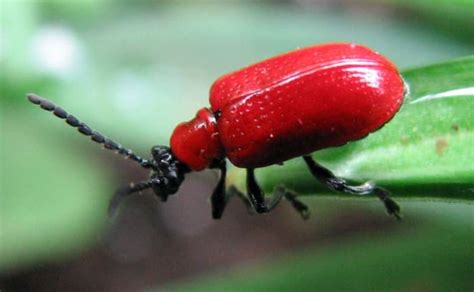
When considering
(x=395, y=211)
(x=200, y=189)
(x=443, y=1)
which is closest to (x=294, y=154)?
(x=395, y=211)

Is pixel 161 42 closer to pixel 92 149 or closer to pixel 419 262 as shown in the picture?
pixel 92 149

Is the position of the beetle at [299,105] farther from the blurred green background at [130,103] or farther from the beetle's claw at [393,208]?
the blurred green background at [130,103]

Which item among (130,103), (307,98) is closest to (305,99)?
(307,98)

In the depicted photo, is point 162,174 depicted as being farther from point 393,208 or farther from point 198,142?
point 393,208

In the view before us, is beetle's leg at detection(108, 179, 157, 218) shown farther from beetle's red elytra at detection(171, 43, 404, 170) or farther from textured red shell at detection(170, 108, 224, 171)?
beetle's red elytra at detection(171, 43, 404, 170)


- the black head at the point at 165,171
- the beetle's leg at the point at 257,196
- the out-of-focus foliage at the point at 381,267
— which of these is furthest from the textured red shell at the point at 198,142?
the out-of-focus foliage at the point at 381,267

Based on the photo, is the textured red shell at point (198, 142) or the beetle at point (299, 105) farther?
the textured red shell at point (198, 142)
